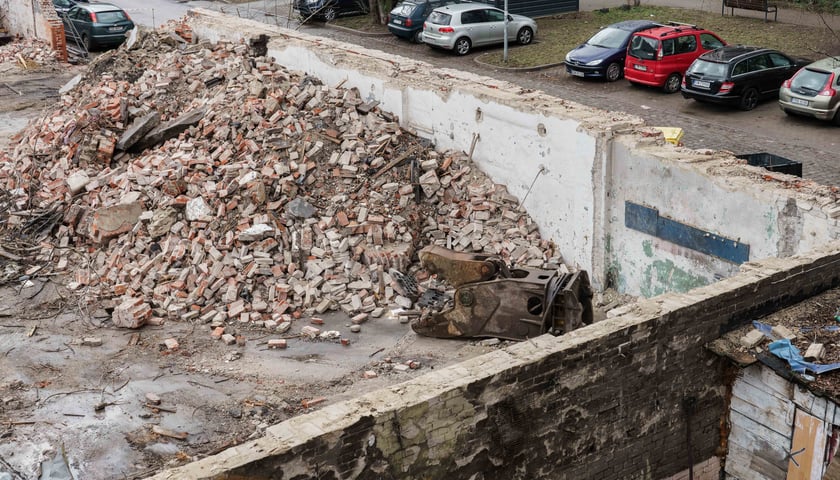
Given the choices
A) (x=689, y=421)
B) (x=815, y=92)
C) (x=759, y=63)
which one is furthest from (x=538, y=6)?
(x=689, y=421)

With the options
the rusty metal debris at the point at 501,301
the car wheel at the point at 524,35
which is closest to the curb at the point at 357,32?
the car wheel at the point at 524,35

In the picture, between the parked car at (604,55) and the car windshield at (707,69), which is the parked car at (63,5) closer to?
the parked car at (604,55)

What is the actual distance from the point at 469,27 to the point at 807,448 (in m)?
20.6

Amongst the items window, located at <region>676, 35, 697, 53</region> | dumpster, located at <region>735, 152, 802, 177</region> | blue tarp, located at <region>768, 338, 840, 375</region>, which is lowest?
blue tarp, located at <region>768, 338, 840, 375</region>

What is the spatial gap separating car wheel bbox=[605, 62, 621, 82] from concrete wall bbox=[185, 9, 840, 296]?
8.22 meters

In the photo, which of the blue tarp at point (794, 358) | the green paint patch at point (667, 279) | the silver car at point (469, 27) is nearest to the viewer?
the blue tarp at point (794, 358)

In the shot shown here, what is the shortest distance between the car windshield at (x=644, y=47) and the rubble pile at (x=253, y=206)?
881 centimetres

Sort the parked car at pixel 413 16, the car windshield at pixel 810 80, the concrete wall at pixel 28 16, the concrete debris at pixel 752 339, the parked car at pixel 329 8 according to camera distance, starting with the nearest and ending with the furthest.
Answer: the concrete debris at pixel 752 339 → the car windshield at pixel 810 80 → the parked car at pixel 413 16 → the concrete wall at pixel 28 16 → the parked car at pixel 329 8

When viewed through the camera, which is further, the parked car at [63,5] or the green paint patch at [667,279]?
the parked car at [63,5]

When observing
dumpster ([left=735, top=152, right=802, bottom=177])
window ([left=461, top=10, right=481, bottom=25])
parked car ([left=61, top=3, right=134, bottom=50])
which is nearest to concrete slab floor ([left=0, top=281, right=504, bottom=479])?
dumpster ([left=735, top=152, right=802, bottom=177])

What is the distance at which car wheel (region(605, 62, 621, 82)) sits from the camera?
79.0 feet

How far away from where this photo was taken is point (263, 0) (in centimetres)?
3841

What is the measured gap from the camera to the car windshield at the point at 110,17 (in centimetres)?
2959

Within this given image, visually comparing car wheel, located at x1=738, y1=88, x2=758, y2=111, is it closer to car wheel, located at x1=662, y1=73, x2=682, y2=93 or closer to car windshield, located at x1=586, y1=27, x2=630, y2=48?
car wheel, located at x1=662, y1=73, x2=682, y2=93
